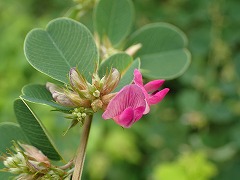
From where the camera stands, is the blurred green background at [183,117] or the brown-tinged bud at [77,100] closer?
the brown-tinged bud at [77,100]

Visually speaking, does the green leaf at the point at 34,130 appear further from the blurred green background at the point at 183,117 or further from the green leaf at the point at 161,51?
the blurred green background at the point at 183,117

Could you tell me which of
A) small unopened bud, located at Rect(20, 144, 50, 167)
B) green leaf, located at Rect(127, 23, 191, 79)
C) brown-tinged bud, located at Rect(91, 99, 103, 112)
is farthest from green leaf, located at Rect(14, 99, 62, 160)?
green leaf, located at Rect(127, 23, 191, 79)

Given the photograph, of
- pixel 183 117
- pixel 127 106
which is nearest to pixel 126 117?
pixel 127 106

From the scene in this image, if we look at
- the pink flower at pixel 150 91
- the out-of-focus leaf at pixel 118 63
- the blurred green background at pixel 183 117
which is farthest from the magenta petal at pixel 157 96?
the blurred green background at pixel 183 117

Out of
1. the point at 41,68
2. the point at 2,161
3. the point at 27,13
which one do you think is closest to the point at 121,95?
the point at 41,68

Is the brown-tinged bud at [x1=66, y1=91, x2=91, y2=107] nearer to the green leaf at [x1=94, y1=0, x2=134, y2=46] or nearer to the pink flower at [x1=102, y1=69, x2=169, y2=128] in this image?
the pink flower at [x1=102, y1=69, x2=169, y2=128]

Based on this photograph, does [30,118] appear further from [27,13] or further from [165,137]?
[27,13]

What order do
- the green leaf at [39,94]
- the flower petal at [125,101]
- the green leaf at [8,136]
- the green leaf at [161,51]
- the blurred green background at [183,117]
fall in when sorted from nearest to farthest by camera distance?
the flower petal at [125,101] < the green leaf at [39,94] < the green leaf at [8,136] < the green leaf at [161,51] < the blurred green background at [183,117]
